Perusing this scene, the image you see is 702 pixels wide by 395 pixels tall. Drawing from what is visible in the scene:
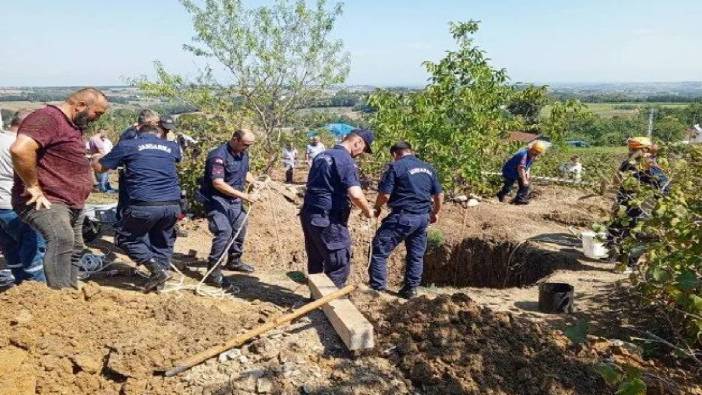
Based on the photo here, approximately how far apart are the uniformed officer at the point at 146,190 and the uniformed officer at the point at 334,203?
1.23 m

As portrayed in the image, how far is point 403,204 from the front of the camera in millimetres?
5250

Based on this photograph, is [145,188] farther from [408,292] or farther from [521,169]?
[521,169]

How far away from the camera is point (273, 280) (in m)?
5.79

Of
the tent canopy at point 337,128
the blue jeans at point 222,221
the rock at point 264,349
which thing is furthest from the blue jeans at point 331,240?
the tent canopy at point 337,128

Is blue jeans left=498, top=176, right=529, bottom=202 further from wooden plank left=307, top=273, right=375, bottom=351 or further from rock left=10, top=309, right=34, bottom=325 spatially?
rock left=10, top=309, right=34, bottom=325

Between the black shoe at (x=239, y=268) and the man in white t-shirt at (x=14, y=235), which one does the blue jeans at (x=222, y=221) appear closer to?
the black shoe at (x=239, y=268)

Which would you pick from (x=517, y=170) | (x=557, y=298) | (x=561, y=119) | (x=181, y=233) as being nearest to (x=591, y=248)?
(x=557, y=298)

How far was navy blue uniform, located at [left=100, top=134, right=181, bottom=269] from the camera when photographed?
448 centimetres

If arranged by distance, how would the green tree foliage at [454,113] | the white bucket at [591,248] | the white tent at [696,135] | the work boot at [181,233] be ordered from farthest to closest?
1. the green tree foliage at [454,113]
2. the work boot at [181,233]
3. the white bucket at [591,248]
4. the white tent at [696,135]

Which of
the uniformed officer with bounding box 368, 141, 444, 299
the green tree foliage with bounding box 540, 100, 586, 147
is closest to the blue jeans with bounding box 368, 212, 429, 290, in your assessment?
the uniformed officer with bounding box 368, 141, 444, 299

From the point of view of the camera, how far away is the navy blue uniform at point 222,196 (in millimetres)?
5219

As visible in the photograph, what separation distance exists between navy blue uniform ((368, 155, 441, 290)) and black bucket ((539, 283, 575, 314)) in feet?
4.45

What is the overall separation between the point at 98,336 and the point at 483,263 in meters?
6.21

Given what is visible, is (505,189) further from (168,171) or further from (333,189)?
(168,171)
